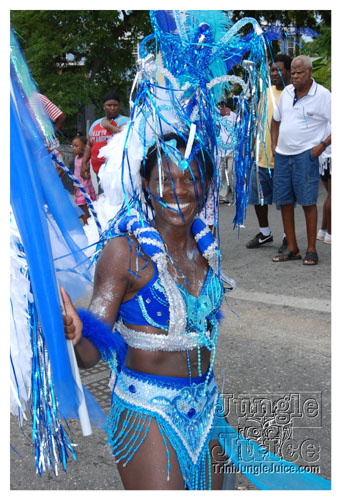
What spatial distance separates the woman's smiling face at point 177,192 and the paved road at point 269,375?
55.4 inches

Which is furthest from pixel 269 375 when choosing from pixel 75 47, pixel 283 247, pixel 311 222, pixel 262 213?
pixel 75 47

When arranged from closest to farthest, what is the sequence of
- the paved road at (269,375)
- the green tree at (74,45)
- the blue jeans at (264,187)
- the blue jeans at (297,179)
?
the paved road at (269,375)
the blue jeans at (297,179)
the blue jeans at (264,187)
the green tree at (74,45)

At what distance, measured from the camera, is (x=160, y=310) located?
2072mm

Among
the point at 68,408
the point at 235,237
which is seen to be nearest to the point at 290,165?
the point at 235,237

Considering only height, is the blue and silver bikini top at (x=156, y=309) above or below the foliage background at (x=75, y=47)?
below

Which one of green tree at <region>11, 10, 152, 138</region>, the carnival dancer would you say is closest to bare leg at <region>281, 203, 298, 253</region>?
the carnival dancer

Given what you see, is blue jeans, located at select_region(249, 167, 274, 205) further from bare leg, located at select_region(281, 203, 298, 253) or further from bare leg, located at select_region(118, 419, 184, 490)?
bare leg, located at select_region(118, 419, 184, 490)

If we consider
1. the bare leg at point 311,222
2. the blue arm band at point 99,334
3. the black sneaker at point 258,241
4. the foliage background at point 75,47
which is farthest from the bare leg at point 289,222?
the foliage background at point 75,47

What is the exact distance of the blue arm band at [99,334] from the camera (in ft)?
6.15

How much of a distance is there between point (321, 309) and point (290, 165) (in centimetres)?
205

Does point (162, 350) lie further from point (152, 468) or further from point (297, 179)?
point (297, 179)

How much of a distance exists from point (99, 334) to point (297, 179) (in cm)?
479

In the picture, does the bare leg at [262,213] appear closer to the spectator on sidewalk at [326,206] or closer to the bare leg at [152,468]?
the spectator on sidewalk at [326,206]

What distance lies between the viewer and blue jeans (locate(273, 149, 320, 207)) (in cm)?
617
